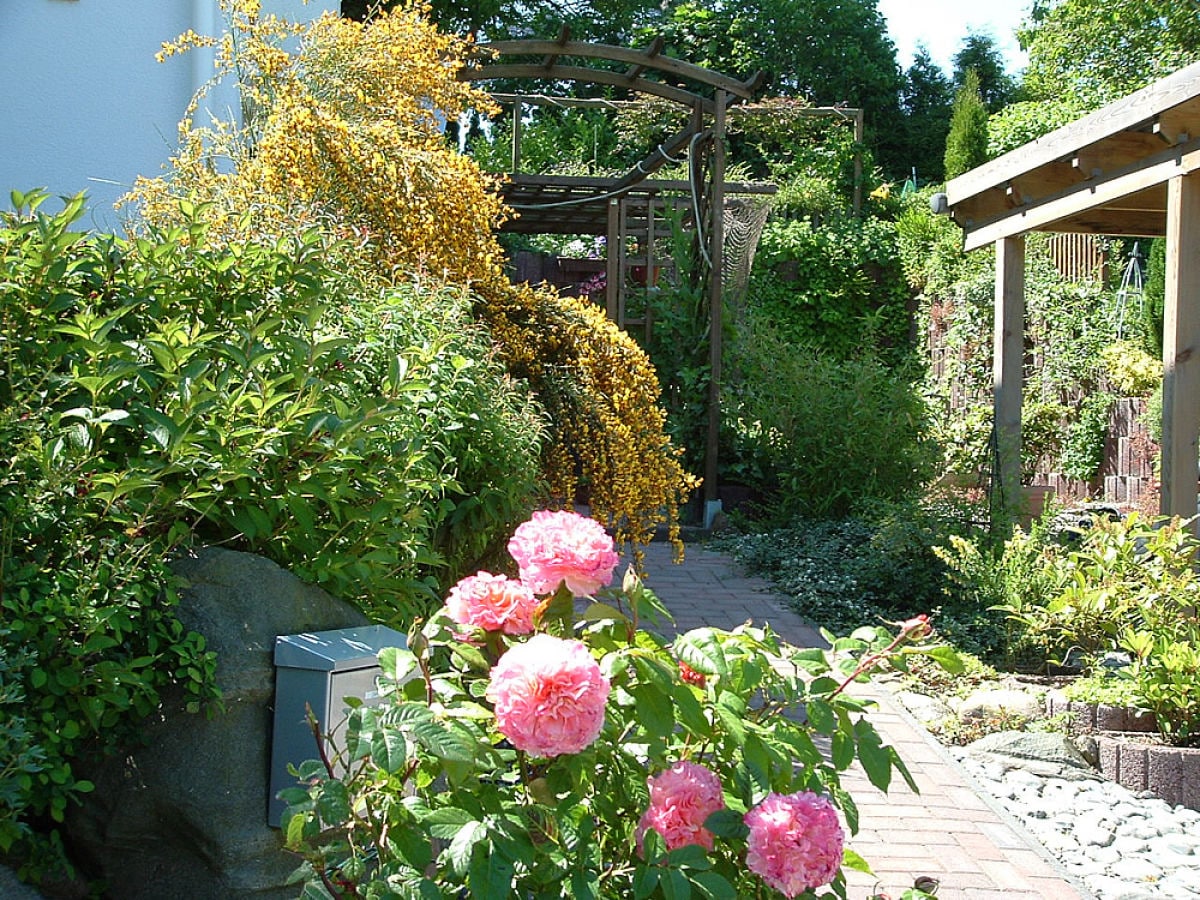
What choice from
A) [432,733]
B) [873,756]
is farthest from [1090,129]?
[432,733]

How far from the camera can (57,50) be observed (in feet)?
20.6

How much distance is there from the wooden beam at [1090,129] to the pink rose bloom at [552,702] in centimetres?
469

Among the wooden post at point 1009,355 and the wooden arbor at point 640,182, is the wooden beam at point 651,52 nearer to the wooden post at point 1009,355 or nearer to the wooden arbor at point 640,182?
the wooden arbor at point 640,182

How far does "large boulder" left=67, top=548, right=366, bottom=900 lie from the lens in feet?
7.34

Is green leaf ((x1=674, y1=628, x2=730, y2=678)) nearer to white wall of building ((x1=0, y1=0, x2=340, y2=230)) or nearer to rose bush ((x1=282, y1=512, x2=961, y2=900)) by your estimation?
rose bush ((x1=282, y1=512, x2=961, y2=900))

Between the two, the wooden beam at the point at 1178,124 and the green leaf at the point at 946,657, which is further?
the wooden beam at the point at 1178,124

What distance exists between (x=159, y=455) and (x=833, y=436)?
7355mm

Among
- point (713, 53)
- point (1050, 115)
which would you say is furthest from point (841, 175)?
point (713, 53)

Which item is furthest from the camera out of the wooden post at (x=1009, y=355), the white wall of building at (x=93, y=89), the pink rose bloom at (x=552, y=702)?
the wooden post at (x=1009, y=355)

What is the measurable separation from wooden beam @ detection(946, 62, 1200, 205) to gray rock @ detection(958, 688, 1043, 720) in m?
2.68

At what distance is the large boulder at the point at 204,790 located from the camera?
2236 millimetres

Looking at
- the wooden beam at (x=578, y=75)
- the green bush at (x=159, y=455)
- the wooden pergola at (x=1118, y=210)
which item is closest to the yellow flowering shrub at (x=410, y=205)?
the green bush at (x=159, y=455)

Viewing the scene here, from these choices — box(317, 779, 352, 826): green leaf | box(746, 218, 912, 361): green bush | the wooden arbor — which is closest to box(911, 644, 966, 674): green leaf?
box(317, 779, 352, 826): green leaf

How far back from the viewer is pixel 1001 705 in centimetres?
479
